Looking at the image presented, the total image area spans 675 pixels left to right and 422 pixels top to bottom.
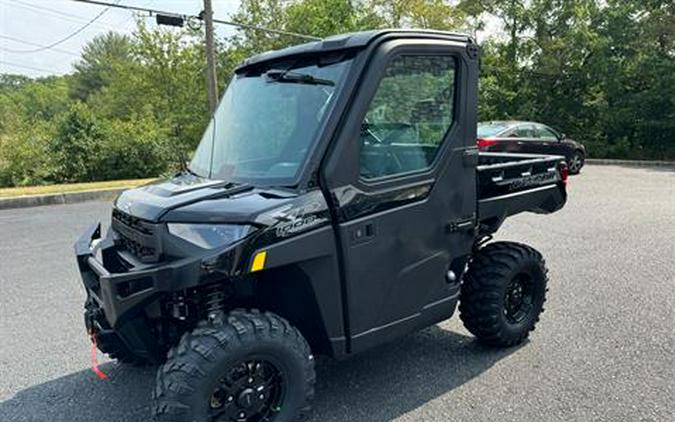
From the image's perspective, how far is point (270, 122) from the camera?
3070 millimetres

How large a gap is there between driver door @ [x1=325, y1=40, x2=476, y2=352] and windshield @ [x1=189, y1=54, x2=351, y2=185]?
0.65 ft

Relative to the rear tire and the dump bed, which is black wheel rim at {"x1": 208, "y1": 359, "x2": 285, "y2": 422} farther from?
the dump bed

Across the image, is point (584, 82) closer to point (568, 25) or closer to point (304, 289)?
point (568, 25)

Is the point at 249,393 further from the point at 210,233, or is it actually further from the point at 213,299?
the point at 210,233

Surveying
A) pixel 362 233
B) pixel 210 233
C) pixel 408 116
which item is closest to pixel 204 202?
pixel 210 233

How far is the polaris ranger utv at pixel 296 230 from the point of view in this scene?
8.10 ft

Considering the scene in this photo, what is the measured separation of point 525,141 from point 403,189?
12.7 m

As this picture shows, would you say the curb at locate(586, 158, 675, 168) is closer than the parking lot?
No

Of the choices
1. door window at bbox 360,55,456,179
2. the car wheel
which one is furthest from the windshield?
the car wheel

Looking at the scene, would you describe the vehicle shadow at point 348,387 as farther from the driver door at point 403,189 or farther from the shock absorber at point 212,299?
the shock absorber at point 212,299

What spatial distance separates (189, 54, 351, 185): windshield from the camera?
2805mm

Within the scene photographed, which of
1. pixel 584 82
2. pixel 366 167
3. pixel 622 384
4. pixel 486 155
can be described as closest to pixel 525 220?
pixel 486 155

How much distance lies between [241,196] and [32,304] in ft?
11.7


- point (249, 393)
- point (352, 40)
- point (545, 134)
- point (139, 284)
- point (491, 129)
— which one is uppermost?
point (352, 40)
